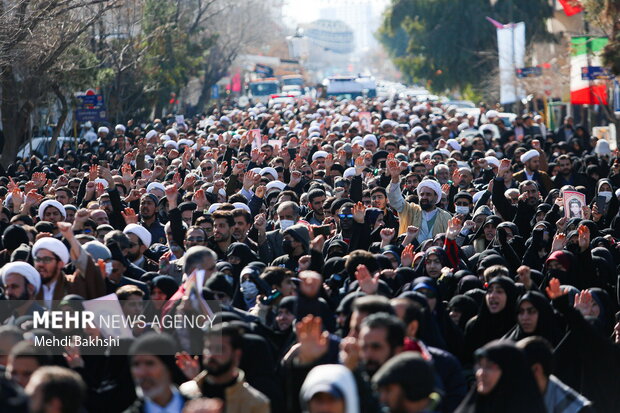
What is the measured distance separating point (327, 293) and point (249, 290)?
56cm

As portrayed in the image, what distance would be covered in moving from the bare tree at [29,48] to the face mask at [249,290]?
10408mm

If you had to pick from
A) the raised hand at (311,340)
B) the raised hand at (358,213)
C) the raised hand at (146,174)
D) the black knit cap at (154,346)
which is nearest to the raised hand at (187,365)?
the black knit cap at (154,346)

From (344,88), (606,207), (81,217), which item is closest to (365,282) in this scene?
(81,217)

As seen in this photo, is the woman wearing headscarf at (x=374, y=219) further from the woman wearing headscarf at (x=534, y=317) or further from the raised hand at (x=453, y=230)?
the woman wearing headscarf at (x=534, y=317)

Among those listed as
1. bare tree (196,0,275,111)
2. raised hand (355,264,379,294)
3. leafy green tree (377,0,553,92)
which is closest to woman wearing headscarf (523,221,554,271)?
raised hand (355,264,379,294)

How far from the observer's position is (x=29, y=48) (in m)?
20.8

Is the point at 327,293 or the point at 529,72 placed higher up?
the point at 529,72

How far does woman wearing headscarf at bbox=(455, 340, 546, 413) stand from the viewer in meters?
5.62

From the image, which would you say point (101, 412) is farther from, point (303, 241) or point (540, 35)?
point (540, 35)

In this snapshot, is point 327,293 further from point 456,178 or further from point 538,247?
point 456,178

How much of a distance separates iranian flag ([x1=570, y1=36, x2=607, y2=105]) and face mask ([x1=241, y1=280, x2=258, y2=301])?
19.2m

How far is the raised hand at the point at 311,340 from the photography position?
5547mm

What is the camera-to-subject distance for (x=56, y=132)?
26891mm

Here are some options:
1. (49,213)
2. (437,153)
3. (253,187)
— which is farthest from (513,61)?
(49,213)
